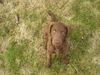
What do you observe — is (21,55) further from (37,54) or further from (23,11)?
(23,11)

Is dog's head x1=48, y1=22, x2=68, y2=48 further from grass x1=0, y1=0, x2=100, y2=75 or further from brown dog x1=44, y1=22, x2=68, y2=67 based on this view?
grass x1=0, y1=0, x2=100, y2=75

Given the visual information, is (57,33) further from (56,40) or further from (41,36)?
(41,36)

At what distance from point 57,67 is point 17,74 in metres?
0.77

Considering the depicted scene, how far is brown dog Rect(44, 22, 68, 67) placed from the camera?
16.4ft

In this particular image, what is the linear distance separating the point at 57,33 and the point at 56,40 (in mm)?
167

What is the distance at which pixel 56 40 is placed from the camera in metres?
4.95

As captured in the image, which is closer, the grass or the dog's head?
the dog's head

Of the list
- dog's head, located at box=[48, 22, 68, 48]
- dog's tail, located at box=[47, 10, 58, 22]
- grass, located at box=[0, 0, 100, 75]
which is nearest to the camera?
dog's head, located at box=[48, 22, 68, 48]

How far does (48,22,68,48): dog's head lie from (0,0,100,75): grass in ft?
1.53

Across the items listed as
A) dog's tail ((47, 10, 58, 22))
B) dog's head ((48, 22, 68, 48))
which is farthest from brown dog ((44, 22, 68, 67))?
dog's tail ((47, 10, 58, 22))

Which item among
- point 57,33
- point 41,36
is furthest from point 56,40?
point 41,36

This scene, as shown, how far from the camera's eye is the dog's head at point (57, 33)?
4.96 meters

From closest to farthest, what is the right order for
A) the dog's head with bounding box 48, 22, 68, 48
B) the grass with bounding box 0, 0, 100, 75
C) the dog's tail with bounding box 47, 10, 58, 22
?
1. the dog's head with bounding box 48, 22, 68, 48
2. the grass with bounding box 0, 0, 100, 75
3. the dog's tail with bounding box 47, 10, 58, 22

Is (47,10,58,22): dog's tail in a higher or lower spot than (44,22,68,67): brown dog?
higher
